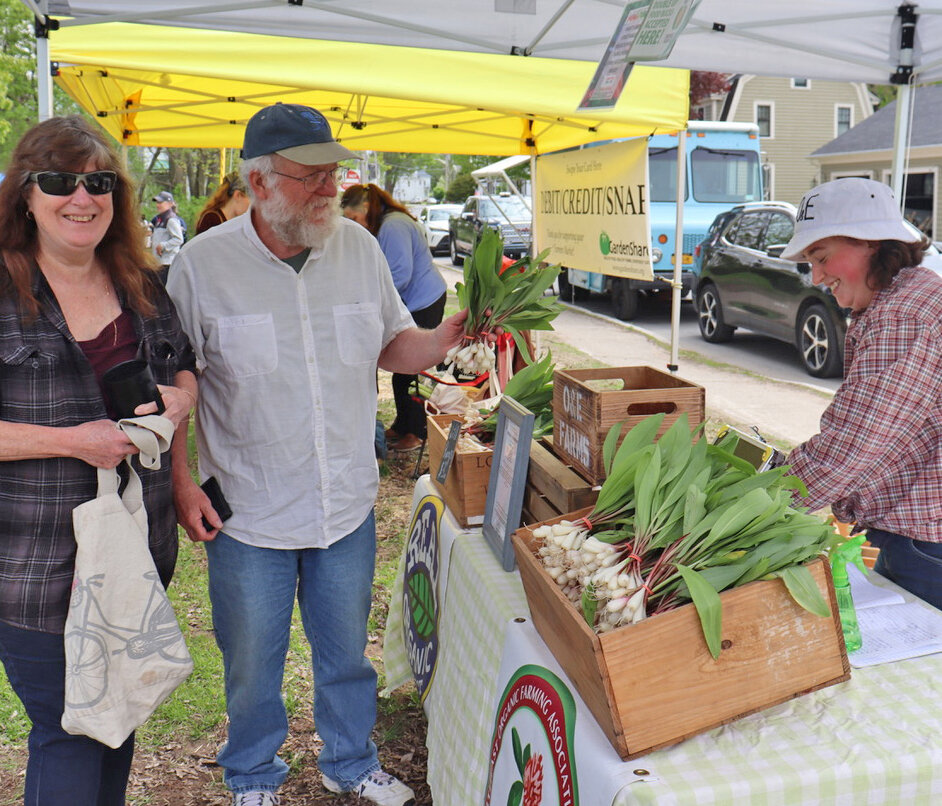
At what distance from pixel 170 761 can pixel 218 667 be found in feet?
2.10

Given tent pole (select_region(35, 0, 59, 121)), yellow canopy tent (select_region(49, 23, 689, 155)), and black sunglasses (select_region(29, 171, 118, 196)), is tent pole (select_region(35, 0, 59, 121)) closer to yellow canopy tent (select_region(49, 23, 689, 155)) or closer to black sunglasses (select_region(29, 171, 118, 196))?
yellow canopy tent (select_region(49, 23, 689, 155))

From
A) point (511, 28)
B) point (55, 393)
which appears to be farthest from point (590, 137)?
point (55, 393)

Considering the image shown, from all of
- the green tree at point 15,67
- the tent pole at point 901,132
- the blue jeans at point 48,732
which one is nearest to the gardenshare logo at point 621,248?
the tent pole at point 901,132

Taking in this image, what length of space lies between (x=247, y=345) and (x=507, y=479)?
748mm

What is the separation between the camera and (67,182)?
184 cm

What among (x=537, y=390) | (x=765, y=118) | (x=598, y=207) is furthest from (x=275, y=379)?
(x=765, y=118)

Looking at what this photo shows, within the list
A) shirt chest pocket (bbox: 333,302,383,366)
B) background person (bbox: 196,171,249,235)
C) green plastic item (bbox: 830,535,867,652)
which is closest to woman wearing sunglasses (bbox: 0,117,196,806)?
shirt chest pocket (bbox: 333,302,383,366)

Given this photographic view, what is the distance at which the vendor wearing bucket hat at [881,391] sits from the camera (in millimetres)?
1973

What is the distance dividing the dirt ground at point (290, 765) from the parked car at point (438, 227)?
69.7ft

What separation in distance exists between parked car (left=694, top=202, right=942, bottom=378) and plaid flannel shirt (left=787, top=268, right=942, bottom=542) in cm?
647

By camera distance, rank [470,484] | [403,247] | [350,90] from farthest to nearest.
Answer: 1. [403,247]
2. [350,90]
3. [470,484]

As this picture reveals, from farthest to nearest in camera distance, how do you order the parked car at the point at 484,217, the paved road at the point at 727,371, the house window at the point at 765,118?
the house window at the point at 765,118
the parked car at the point at 484,217
the paved road at the point at 727,371

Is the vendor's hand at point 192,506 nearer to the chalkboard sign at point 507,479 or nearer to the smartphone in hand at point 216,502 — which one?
the smartphone in hand at point 216,502

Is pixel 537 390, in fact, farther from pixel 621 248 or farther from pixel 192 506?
pixel 621 248
